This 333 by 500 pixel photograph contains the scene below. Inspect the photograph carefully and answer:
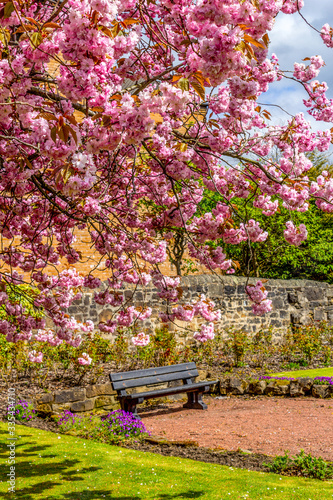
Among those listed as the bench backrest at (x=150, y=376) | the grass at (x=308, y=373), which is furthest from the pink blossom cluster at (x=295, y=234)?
the grass at (x=308, y=373)

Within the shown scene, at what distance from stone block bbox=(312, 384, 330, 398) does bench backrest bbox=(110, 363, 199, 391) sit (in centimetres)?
194

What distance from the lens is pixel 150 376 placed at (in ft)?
25.2

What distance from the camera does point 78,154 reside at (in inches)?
103

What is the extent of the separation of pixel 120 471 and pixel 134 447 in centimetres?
104

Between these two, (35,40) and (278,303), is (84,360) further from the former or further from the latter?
(278,303)

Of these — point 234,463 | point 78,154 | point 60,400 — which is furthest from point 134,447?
point 78,154

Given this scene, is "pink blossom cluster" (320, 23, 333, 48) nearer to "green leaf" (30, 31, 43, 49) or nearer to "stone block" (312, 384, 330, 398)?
"green leaf" (30, 31, 43, 49)

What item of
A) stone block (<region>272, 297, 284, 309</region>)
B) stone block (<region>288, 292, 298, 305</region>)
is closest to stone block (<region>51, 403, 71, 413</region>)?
stone block (<region>272, 297, 284, 309</region>)

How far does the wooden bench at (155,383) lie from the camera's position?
278 inches

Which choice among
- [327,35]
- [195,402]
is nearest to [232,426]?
[195,402]

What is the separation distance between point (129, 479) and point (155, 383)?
2.99 metres

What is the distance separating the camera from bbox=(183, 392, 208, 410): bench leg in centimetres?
797

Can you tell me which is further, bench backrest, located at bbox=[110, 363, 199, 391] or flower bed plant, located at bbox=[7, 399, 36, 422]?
bench backrest, located at bbox=[110, 363, 199, 391]

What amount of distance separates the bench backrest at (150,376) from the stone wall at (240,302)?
2812 millimetres
